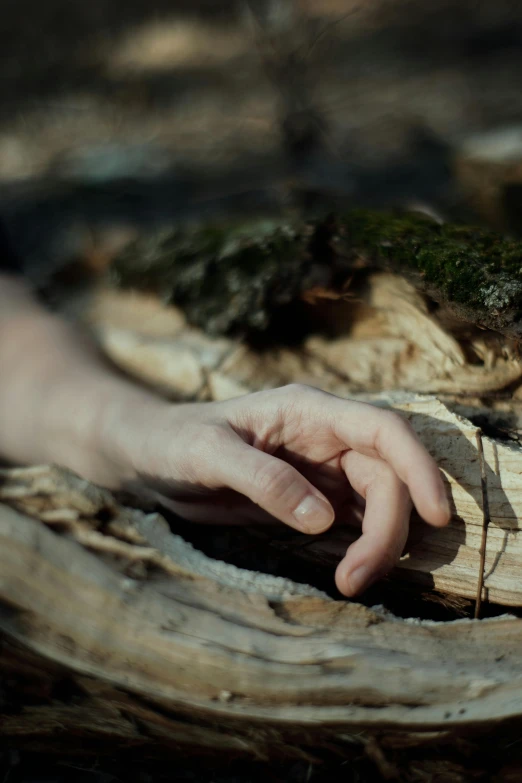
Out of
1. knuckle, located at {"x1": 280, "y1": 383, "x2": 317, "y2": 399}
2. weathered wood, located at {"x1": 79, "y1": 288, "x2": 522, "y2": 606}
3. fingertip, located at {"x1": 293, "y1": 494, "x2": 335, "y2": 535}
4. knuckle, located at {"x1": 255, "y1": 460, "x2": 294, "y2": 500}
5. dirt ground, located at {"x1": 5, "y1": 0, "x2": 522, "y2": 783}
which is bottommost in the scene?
dirt ground, located at {"x1": 5, "y1": 0, "x2": 522, "y2": 783}

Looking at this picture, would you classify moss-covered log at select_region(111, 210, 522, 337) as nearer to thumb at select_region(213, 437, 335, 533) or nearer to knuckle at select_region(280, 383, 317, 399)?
knuckle at select_region(280, 383, 317, 399)

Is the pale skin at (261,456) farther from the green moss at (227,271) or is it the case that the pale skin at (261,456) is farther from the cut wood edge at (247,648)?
the green moss at (227,271)

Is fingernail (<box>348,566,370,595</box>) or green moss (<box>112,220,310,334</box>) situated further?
green moss (<box>112,220,310,334</box>)

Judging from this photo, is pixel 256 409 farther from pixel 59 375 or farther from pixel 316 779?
pixel 59 375

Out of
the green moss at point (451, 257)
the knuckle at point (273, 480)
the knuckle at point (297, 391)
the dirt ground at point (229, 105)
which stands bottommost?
the dirt ground at point (229, 105)

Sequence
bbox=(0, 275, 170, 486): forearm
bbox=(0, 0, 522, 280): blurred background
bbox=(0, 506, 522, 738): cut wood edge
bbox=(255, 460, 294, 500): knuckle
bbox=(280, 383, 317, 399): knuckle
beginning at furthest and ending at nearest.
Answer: bbox=(0, 0, 522, 280): blurred background → bbox=(0, 275, 170, 486): forearm → bbox=(280, 383, 317, 399): knuckle → bbox=(255, 460, 294, 500): knuckle → bbox=(0, 506, 522, 738): cut wood edge

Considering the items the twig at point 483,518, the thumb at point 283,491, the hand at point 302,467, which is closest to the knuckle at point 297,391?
the hand at point 302,467

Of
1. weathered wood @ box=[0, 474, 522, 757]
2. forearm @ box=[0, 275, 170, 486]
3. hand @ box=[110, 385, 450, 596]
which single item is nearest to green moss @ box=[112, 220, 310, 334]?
forearm @ box=[0, 275, 170, 486]

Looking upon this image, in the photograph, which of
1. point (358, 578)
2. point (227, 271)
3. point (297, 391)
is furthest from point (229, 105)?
point (358, 578)

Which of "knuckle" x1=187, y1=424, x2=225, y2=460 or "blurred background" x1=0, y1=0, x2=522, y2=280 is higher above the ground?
"knuckle" x1=187, y1=424, x2=225, y2=460
